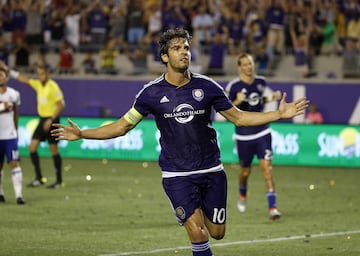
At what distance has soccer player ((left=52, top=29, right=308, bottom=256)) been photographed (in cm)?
970

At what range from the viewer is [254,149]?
16.1m

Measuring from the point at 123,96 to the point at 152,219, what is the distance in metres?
13.9

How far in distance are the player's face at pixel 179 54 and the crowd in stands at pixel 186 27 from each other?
1826 centimetres

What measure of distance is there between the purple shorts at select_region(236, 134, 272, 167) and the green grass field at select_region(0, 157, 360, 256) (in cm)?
92

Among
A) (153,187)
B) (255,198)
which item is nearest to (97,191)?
(153,187)

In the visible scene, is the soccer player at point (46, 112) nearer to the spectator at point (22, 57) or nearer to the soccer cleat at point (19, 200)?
the soccer cleat at point (19, 200)

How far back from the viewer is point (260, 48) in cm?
2814

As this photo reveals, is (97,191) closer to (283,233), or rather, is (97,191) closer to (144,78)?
(283,233)

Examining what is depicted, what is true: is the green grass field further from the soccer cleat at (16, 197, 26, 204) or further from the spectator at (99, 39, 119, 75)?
the spectator at (99, 39, 119, 75)

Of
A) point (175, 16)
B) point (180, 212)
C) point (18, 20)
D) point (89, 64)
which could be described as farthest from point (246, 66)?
point (18, 20)

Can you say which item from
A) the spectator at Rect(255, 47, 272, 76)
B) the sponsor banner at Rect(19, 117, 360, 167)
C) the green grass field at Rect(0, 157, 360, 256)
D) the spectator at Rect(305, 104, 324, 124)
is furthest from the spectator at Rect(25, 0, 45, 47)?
the spectator at Rect(305, 104, 324, 124)

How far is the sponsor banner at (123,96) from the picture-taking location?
2720 centimetres

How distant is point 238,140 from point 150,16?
46.3 ft

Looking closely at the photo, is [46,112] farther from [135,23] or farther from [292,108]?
[292,108]
